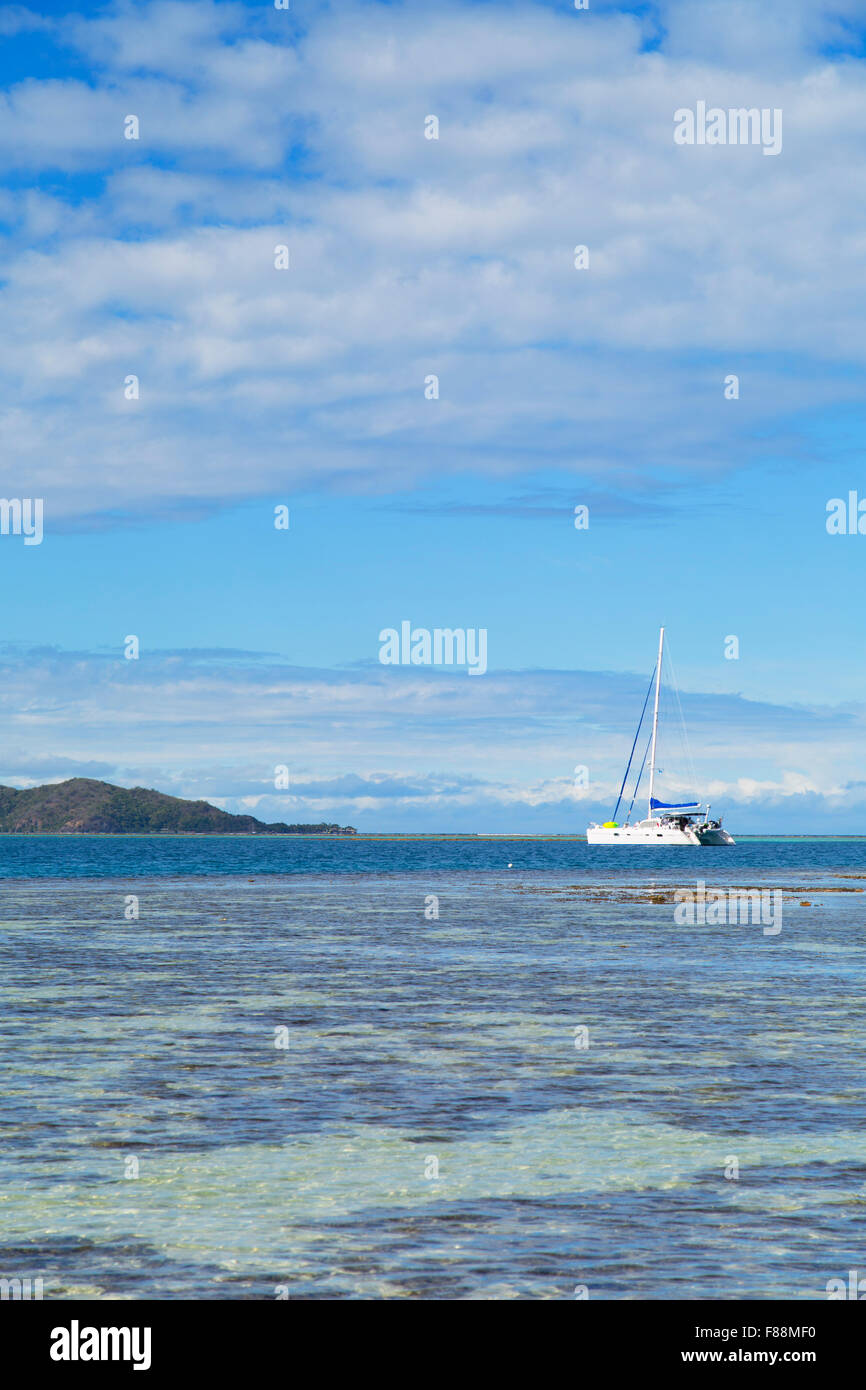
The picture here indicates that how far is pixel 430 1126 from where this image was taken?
760 inches

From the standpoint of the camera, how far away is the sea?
13.4 m

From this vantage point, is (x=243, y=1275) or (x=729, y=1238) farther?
(x=729, y=1238)

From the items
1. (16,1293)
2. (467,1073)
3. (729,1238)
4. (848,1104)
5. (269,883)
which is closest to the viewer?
(16,1293)

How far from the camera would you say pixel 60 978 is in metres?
38.7

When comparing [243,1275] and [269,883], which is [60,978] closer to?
[243,1275]

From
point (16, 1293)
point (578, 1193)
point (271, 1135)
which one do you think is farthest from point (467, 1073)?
point (16, 1293)

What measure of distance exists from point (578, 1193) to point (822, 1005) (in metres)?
19.3

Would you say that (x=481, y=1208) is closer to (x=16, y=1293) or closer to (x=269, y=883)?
(x=16, y=1293)

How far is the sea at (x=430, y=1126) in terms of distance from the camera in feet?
43.9
